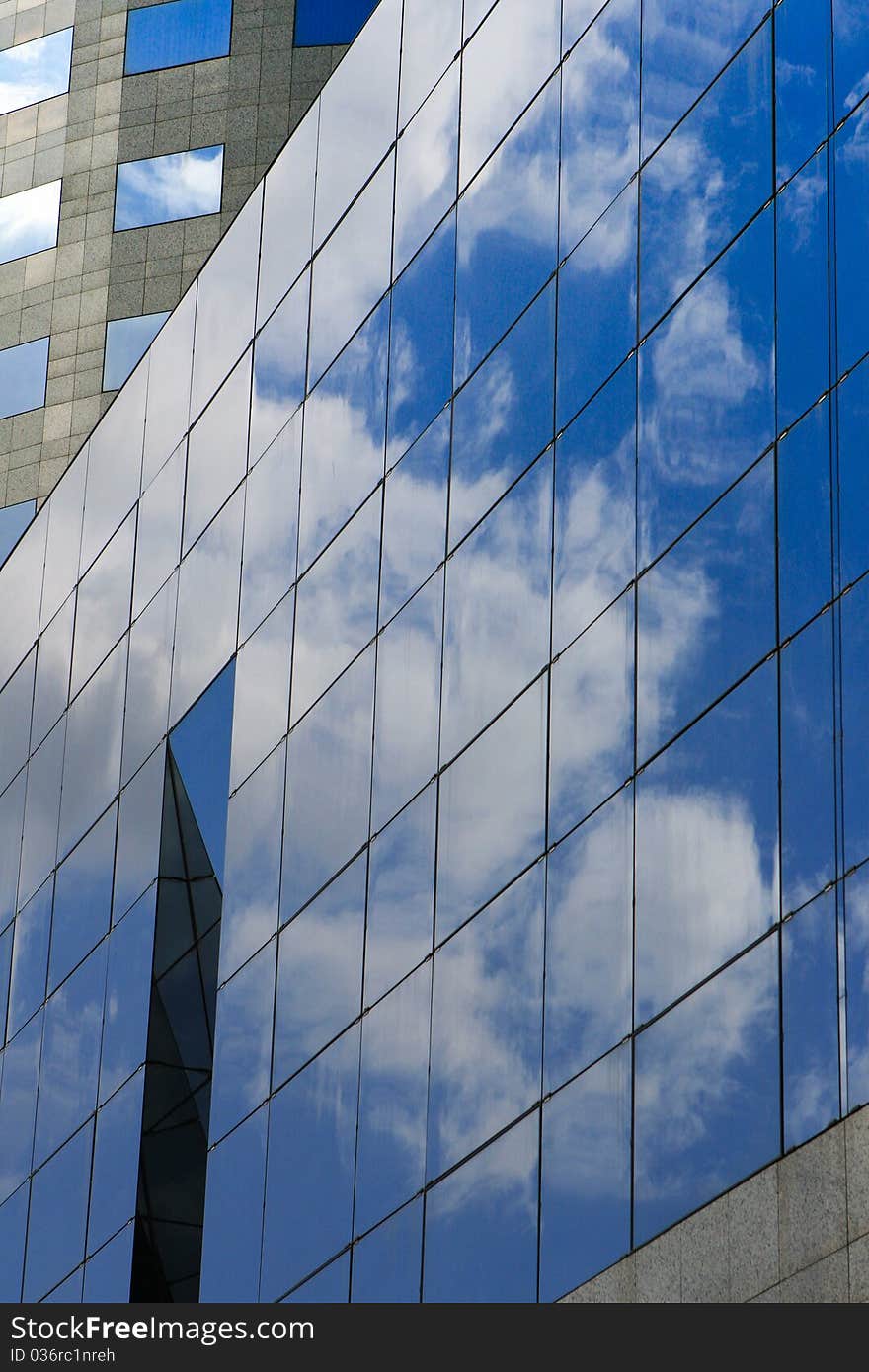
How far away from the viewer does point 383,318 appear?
3109cm

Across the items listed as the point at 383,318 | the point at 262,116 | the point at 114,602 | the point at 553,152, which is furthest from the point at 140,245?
the point at 553,152

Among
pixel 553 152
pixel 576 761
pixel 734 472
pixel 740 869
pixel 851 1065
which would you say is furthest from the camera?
pixel 553 152

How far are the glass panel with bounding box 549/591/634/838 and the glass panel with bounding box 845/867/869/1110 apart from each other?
4.34 metres

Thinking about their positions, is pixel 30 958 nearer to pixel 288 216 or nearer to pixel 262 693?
pixel 262 693

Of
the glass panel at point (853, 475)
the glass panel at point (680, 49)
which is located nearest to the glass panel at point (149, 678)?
the glass panel at point (680, 49)

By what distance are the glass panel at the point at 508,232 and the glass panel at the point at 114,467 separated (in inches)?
485

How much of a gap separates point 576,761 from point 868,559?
5.07 meters

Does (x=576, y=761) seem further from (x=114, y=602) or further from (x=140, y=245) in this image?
(x=140, y=245)

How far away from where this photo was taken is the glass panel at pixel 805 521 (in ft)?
64.8

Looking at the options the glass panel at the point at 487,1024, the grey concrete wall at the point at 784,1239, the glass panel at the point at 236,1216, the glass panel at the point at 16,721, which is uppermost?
the glass panel at the point at 16,721

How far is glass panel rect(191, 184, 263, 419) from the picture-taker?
3653 centimetres

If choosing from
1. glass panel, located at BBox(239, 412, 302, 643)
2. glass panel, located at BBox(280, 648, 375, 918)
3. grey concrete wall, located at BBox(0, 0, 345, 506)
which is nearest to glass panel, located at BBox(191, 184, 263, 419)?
glass panel, located at BBox(239, 412, 302, 643)

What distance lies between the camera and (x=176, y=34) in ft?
197

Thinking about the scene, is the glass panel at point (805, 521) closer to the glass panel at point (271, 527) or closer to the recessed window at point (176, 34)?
the glass panel at point (271, 527)
